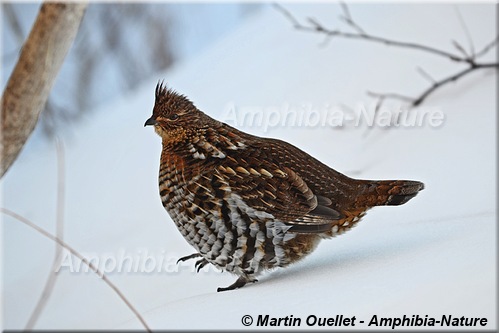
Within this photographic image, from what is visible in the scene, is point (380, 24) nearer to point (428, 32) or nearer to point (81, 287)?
point (428, 32)

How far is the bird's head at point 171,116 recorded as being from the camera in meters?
0.84

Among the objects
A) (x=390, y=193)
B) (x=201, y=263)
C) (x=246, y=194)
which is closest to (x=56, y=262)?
(x=201, y=263)

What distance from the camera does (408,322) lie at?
851mm

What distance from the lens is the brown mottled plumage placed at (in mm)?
814

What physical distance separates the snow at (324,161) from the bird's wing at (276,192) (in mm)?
92

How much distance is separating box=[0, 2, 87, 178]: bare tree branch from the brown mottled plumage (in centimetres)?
40

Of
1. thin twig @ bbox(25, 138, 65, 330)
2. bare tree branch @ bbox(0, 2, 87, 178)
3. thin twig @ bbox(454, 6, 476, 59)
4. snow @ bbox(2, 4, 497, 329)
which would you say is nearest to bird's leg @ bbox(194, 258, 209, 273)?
snow @ bbox(2, 4, 497, 329)

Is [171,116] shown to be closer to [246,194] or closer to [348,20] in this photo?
[246,194]

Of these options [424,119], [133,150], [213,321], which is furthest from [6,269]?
[424,119]

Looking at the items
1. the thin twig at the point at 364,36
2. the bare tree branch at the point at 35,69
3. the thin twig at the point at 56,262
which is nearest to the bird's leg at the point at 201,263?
the thin twig at the point at 56,262

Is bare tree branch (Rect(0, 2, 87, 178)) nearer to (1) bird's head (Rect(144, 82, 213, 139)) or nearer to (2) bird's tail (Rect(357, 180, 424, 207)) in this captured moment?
(1) bird's head (Rect(144, 82, 213, 139))

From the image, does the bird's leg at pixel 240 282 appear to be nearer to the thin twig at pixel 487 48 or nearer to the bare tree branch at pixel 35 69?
the bare tree branch at pixel 35 69

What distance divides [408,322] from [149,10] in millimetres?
1162

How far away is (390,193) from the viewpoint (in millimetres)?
830
